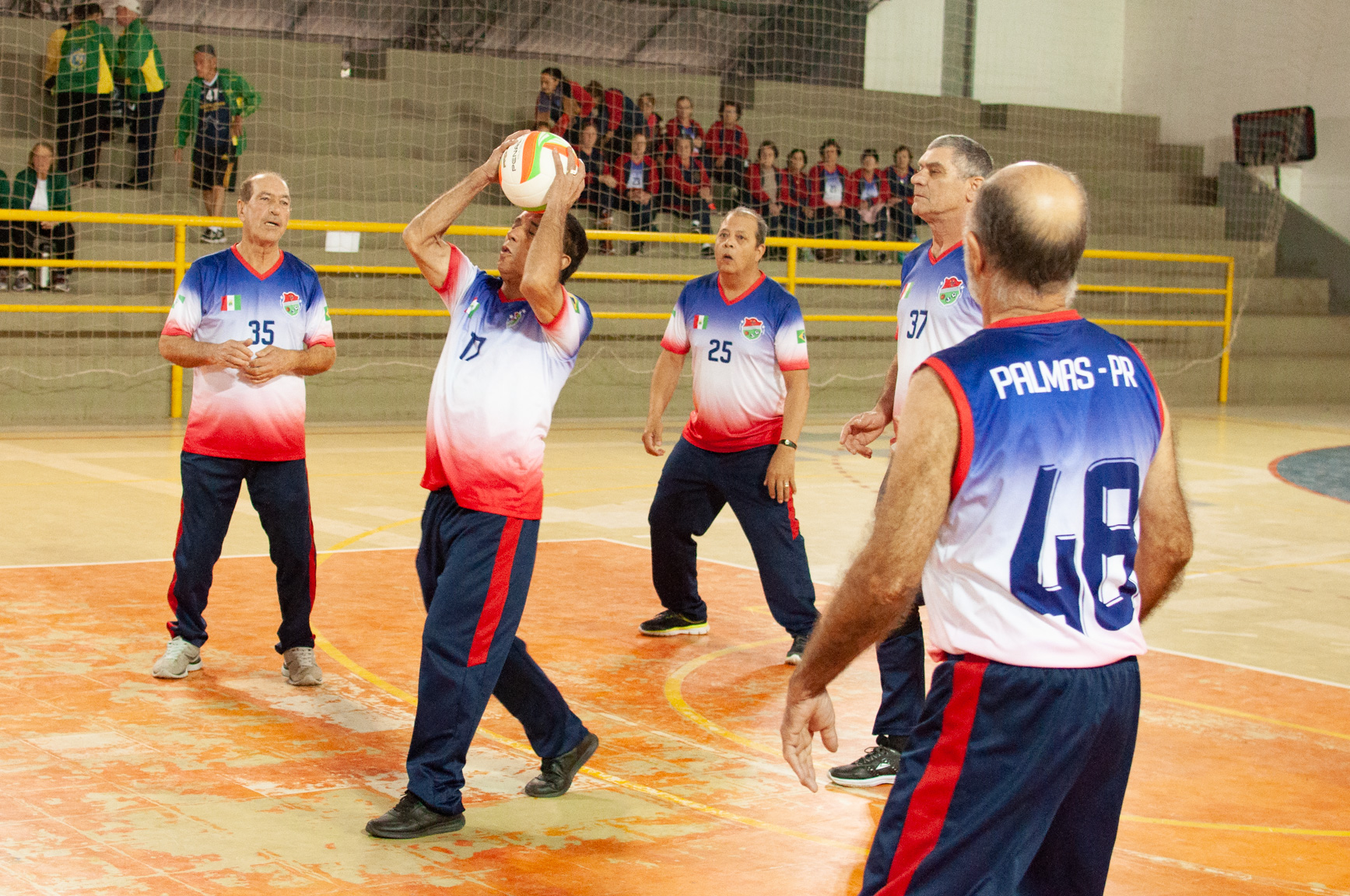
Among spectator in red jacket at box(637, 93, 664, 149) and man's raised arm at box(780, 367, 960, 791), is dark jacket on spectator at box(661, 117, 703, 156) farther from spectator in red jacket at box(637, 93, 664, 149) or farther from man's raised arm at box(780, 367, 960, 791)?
man's raised arm at box(780, 367, 960, 791)

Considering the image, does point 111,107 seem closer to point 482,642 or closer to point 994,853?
point 482,642

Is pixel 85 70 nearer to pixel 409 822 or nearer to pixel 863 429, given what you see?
pixel 863 429

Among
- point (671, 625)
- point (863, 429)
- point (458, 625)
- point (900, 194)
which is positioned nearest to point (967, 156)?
point (863, 429)

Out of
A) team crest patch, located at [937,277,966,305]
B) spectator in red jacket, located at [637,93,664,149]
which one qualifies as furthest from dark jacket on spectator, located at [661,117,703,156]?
team crest patch, located at [937,277,966,305]

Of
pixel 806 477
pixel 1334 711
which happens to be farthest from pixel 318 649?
pixel 806 477

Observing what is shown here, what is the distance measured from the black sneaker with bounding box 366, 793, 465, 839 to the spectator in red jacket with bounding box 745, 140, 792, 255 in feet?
50.2

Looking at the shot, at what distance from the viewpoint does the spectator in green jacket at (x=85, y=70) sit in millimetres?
15930

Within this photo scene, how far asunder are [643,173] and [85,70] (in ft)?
21.3

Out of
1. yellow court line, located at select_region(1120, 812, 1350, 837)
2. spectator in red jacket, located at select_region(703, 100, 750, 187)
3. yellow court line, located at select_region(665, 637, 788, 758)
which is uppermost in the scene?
spectator in red jacket, located at select_region(703, 100, 750, 187)

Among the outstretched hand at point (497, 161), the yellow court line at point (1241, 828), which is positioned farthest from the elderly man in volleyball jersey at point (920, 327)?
the outstretched hand at point (497, 161)

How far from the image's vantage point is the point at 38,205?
589 inches

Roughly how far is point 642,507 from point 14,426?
23.5ft

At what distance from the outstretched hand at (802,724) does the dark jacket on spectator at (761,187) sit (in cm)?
1673

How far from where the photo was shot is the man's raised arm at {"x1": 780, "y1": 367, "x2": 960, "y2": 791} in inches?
97.6
